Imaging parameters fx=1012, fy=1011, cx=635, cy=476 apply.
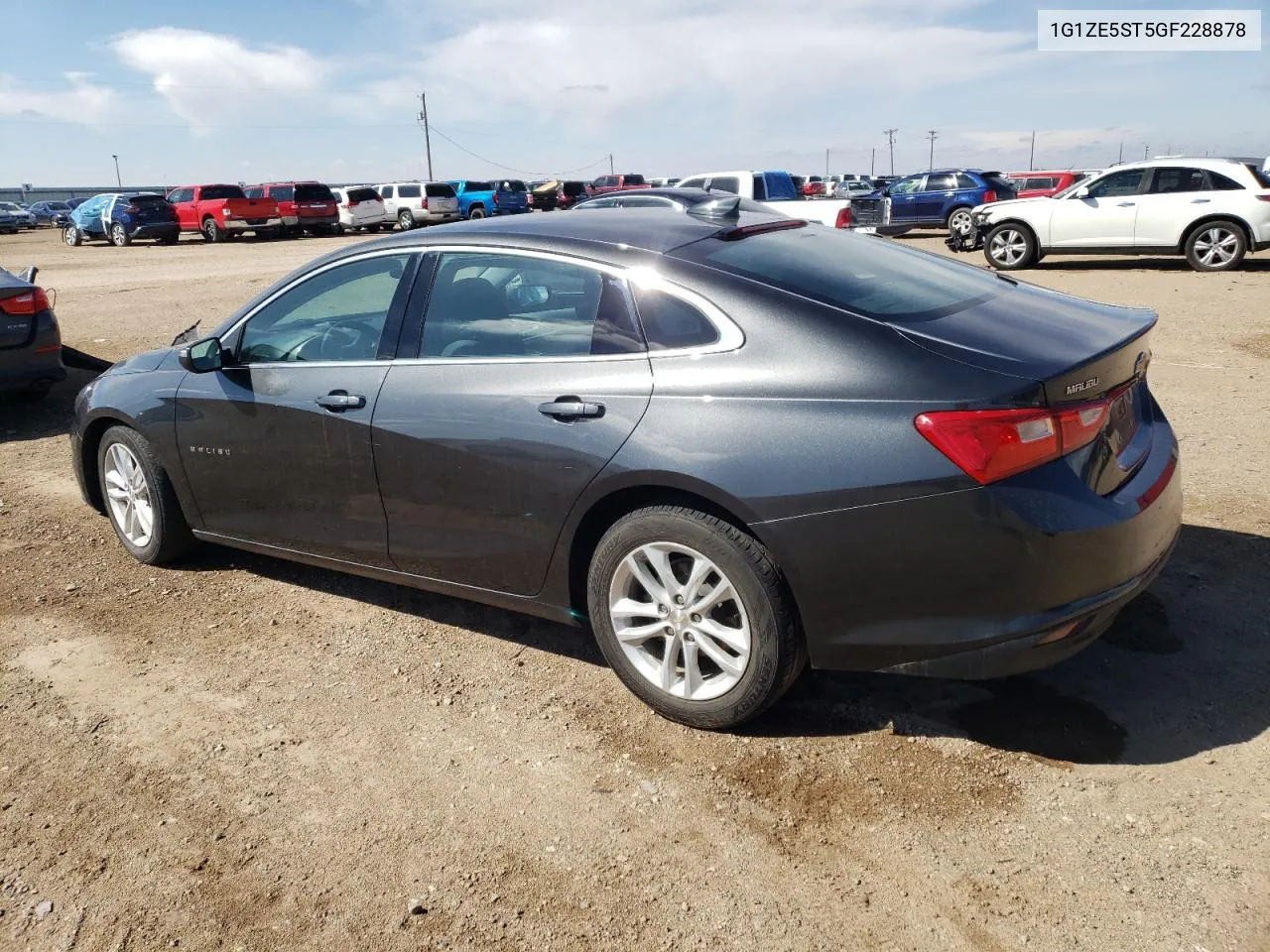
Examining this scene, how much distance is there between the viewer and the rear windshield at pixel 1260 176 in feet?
47.3

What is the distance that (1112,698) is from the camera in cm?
329

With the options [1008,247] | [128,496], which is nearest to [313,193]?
[1008,247]

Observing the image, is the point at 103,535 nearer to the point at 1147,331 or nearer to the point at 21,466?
the point at 21,466

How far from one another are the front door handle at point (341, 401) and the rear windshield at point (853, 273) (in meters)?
1.35

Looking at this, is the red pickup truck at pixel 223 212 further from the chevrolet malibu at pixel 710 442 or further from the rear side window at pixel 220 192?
the chevrolet malibu at pixel 710 442

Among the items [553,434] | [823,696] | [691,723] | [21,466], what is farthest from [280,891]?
[21,466]

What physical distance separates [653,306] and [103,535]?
372cm

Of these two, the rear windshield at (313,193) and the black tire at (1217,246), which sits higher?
the rear windshield at (313,193)

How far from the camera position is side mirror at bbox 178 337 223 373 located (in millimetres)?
4223

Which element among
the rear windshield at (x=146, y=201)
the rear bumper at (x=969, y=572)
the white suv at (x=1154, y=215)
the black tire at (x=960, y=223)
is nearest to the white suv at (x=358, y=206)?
the rear windshield at (x=146, y=201)

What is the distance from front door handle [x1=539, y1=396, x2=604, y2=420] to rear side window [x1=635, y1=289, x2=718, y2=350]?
0.86ft

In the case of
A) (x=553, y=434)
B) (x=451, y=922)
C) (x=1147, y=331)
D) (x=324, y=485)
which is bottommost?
(x=451, y=922)

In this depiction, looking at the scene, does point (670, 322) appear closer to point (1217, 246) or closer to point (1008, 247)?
point (1217, 246)

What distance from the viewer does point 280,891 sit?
2635 millimetres
